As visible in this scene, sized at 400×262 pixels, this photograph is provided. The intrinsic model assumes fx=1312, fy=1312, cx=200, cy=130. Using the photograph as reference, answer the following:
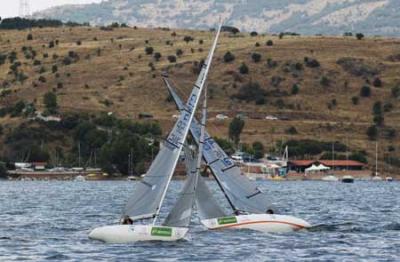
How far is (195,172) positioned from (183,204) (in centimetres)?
181

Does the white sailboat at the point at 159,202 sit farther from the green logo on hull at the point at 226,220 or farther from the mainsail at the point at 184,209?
the green logo on hull at the point at 226,220

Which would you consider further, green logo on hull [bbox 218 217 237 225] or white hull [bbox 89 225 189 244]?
green logo on hull [bbox 218 217 237 225]

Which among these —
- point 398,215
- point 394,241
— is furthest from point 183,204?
point 398,215

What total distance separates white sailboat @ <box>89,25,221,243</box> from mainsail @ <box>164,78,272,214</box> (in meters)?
5.51

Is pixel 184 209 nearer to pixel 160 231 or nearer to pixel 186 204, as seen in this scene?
pixel 186 204

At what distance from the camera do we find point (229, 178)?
69.4 m

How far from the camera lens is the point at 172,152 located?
202 ft

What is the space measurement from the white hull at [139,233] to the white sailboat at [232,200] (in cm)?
690

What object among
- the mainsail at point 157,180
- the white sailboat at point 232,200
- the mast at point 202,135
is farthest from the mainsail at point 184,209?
the white sailboat at point 232,200

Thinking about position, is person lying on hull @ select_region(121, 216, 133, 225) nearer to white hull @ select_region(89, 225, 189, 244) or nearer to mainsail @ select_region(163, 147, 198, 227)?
white hull @ select_region(89, 225, 189, 244)

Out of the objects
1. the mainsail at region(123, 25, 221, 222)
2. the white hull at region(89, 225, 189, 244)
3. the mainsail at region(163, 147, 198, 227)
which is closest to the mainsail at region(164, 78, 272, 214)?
the mainsail at region(163, 147, 198, 227)

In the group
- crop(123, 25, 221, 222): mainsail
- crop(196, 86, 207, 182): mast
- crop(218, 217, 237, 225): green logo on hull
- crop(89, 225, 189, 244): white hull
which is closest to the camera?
crop(123, 25, 221, 222): mainsail

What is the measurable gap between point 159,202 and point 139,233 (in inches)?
73.9

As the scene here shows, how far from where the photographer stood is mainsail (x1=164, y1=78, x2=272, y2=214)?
226 ft
